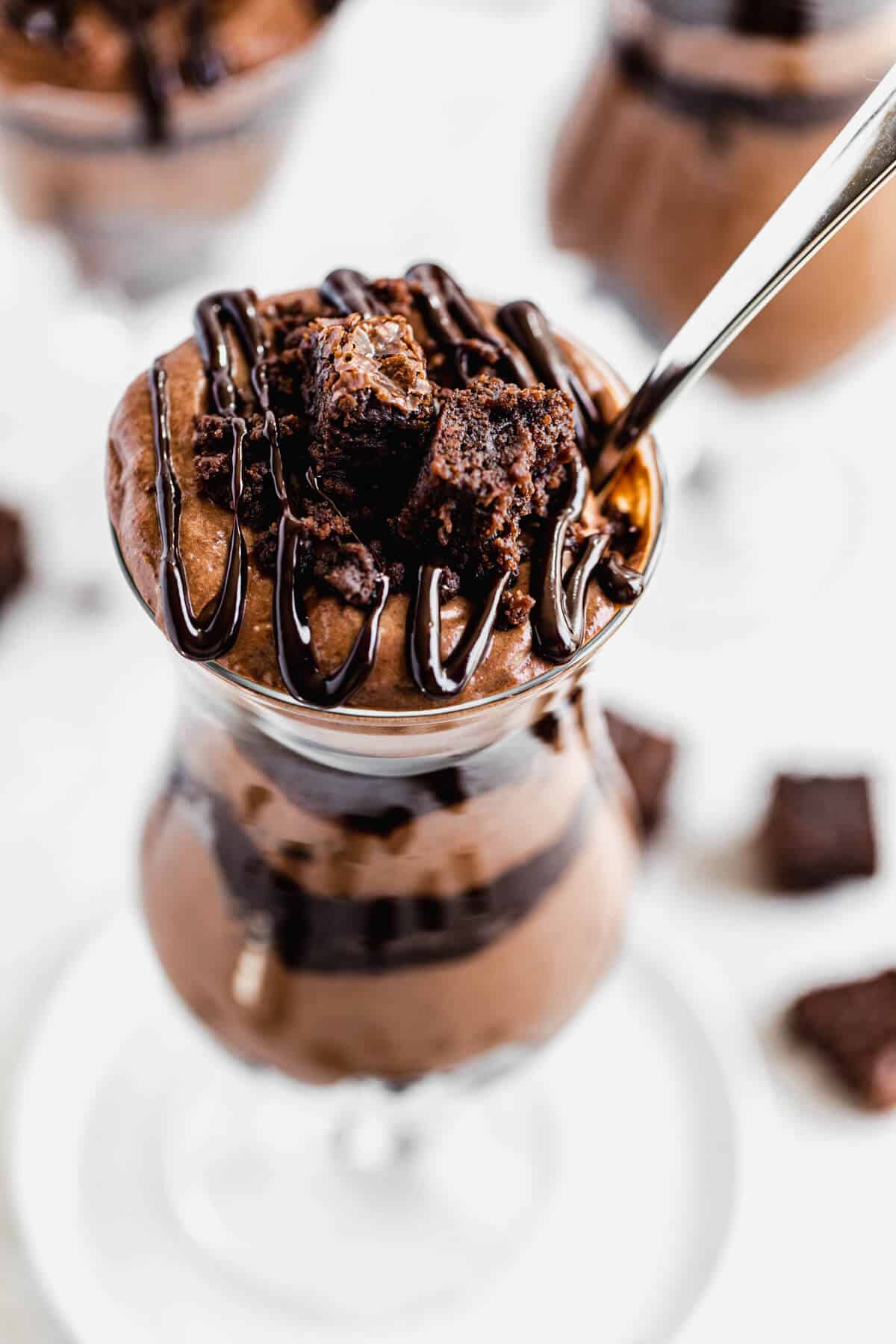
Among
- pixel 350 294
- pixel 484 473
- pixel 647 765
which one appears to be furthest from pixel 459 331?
pixel 647 765

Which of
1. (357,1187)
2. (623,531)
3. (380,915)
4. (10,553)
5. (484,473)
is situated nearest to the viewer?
(484,473)

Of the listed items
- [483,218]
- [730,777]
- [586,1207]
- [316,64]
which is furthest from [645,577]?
[483,218]

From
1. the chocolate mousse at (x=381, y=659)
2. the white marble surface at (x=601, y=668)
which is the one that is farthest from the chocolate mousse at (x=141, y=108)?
the chocolate mousse at (x=381, y=659)

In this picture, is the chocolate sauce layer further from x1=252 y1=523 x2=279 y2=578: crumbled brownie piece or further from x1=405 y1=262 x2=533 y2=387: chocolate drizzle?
x1=405 y1=262 x2=533 y2=387: chocolate drizzle

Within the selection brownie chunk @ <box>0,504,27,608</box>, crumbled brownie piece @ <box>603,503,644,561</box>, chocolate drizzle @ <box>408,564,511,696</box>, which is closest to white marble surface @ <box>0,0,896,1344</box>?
brownie chunk @ <box>0,504,27,608</box>

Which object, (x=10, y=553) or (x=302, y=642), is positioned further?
(x=10, y=553)

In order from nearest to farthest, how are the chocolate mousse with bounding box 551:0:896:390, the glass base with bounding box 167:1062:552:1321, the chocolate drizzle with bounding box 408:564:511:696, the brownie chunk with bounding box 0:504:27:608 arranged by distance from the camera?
the chocolate drizzle with bounding box 408:564:511:696, the glass base with bounding box 167:1062:552:1321, the chocolate mousse with bounding box 551:0:896:390, the brownie chunk with bounding box 0:504:27:608

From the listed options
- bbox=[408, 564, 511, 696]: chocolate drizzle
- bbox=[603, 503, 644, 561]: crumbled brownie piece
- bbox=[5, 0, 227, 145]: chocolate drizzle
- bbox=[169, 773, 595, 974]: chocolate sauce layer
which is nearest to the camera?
bbox=[408, 564, 511, 696]: chocolate drizzle

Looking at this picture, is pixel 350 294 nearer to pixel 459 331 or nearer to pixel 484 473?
pixel 459 331

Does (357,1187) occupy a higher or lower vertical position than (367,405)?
lower
